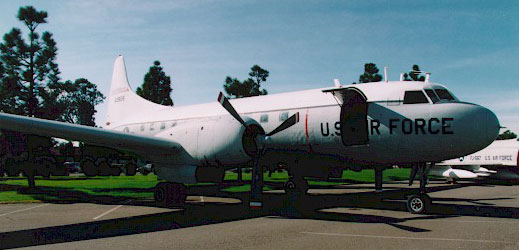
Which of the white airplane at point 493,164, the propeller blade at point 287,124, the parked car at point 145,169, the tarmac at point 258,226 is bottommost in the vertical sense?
the tarmac at point 258,226

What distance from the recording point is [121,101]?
23.1m

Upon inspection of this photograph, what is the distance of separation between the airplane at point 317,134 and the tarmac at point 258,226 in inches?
48.6

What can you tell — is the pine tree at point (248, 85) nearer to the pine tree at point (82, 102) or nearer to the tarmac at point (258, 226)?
the tarmac at point (258, 226)

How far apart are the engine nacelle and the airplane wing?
535 mm

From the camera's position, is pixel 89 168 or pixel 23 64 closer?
pixel 89 168

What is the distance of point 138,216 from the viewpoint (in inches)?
499

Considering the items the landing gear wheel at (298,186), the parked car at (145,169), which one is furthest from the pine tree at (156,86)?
the landing gear wheel at (298,186)

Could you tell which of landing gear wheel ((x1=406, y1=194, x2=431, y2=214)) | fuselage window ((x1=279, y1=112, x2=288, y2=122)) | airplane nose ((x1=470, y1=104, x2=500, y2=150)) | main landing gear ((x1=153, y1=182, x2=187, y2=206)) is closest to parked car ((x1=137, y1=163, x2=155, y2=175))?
main landing gear ((x1=153, y1=182, x2=187, y2=206))

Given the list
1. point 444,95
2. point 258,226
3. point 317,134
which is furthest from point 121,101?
point 444,95

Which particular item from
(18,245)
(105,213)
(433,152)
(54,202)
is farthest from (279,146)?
(54,202)

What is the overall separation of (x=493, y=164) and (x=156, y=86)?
158 ft

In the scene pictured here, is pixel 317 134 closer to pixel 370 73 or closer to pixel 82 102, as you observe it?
pixel 370 73

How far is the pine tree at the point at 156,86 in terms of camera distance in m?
62.3

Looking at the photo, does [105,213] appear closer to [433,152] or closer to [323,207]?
[323,207]
